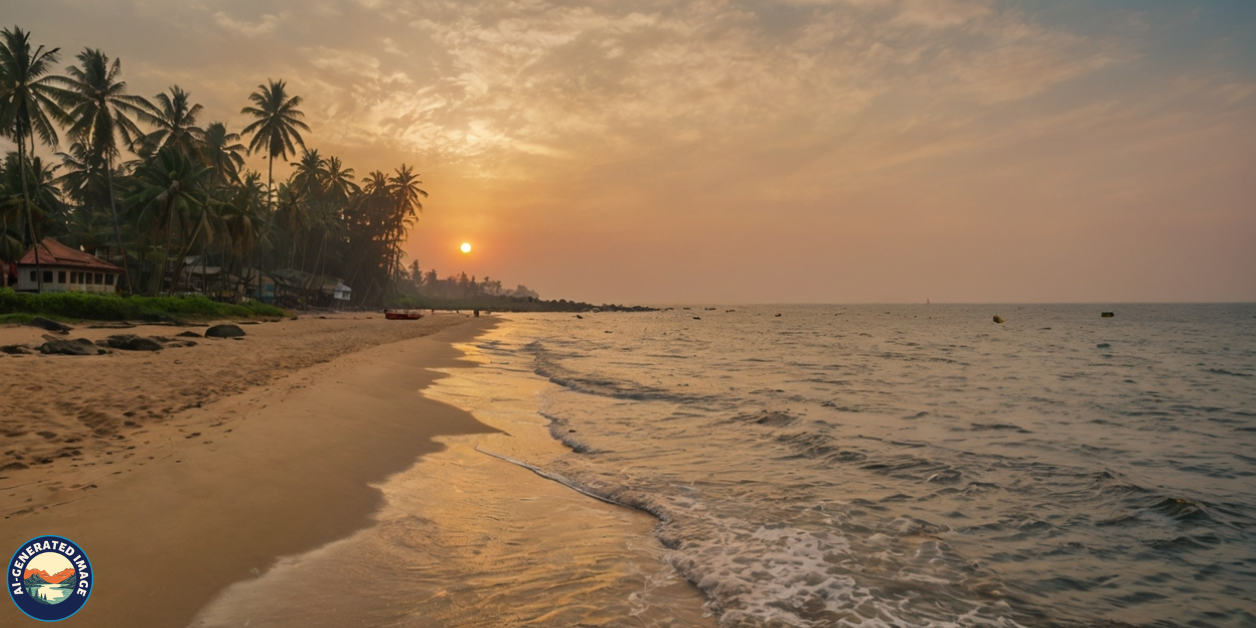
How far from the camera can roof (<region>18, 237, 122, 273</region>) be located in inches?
1618

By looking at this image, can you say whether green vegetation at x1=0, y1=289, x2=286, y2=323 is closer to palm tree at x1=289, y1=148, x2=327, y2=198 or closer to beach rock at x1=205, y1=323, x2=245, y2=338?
beach rock at x1=205, y1=323, x2=245, y2=338

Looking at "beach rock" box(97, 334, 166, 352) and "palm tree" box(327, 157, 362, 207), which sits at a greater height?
"palm tree" box(327, 157, 362, 207)

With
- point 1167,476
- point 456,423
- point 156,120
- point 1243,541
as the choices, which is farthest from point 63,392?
point 156,120

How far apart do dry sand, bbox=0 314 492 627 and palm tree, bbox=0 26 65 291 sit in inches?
1371

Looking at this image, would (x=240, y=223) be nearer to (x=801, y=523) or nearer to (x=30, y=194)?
(x=30, y=194)

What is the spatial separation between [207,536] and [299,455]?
2.62 meters

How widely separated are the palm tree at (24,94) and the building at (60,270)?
15.8 ft

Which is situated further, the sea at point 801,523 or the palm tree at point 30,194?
the palm tree at point 30,194

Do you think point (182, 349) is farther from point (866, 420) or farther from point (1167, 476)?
point (1167, 476)

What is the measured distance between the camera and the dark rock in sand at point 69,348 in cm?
1339

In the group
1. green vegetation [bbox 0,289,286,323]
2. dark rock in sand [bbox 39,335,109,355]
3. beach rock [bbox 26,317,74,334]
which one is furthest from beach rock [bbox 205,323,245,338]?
dark rock in sand [bbox 39,335,109,355]

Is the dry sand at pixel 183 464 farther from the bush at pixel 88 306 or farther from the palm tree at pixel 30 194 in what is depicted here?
the palm tree at pixel 30 194

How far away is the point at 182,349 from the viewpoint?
55.5 feet

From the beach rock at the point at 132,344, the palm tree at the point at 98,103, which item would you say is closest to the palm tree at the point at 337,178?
the palm tree at the point at 98,103
